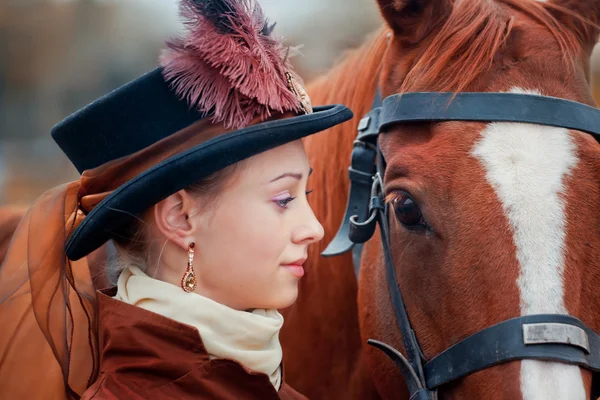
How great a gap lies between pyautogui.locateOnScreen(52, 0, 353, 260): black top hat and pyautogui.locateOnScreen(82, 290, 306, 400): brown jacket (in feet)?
0.81

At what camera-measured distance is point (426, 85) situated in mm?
1880

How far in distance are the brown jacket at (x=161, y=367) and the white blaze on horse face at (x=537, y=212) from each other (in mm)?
641

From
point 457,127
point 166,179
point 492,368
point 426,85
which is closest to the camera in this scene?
point 166,179

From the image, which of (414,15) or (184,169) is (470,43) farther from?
(184,169)

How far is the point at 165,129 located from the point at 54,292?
0.52 meters

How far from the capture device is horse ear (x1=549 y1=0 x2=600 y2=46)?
1.99 meters

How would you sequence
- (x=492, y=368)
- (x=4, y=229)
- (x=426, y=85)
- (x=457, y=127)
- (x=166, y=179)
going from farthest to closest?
(x=4, y=229)
(x=426, y=85)
(x=457, y=127)
(x=492, y=368)
(x=166, y=179)

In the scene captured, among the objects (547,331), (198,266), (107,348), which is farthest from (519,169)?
(107,348)

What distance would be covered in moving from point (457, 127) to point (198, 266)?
78cm

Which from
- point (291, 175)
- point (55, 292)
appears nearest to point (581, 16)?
point (291, 175)

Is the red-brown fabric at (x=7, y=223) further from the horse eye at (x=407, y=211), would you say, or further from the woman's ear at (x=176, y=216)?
the horse eye at (x=407, y=211)

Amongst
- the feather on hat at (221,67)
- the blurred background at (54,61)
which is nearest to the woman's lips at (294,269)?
the feather on hat at (221,67)

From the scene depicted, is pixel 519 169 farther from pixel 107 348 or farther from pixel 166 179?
pixel 107 348

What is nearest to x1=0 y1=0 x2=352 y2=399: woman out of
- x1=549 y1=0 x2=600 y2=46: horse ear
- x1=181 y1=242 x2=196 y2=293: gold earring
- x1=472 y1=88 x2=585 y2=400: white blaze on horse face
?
x1=181 y1=242 x2=196 y2=293: gold earring
